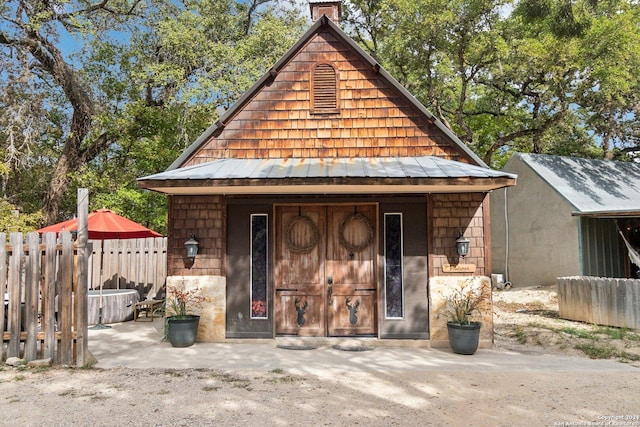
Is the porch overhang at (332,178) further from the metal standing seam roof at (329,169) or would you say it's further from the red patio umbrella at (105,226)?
the red patio umbrella at (105,226)

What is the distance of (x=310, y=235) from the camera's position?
7.93 meters

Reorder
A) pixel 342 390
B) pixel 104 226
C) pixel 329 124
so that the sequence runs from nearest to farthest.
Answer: pixel 342 390, pixel 329 124, pixel 104 226

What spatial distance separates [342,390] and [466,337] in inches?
105

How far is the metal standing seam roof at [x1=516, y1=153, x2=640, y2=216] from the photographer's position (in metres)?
14.3

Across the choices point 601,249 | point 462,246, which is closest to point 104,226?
point 462,246

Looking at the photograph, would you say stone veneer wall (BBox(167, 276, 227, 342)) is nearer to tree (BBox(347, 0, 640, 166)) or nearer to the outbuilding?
tree (BBox(347, 0, 640, 166))

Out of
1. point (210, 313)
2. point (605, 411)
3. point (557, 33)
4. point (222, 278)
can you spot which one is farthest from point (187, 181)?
point (557, 33)

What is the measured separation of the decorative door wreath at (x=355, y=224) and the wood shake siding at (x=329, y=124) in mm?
1175

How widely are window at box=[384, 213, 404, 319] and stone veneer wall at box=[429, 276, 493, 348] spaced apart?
1.73 feet

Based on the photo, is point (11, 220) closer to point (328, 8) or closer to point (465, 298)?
point (328, 8)

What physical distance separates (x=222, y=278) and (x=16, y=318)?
2974 millimetres

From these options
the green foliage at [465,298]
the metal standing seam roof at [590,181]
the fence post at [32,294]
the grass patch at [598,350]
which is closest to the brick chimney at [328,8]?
the green foliage at [465,298]

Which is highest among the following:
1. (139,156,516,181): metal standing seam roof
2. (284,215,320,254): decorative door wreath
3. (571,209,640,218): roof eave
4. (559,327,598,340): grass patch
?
(139,156,516,181): metal standing seam roof

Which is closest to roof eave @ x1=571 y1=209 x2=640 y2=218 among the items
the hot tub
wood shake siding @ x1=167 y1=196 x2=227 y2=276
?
Answer: wood shake siding @ x1=167 y1=196 x2=227 y2=276
